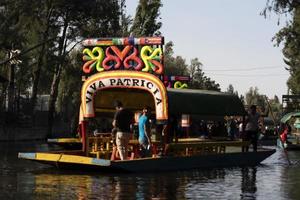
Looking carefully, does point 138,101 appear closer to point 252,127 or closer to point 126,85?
point 126,85

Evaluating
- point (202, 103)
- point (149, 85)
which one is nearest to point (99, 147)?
point (202, 103)

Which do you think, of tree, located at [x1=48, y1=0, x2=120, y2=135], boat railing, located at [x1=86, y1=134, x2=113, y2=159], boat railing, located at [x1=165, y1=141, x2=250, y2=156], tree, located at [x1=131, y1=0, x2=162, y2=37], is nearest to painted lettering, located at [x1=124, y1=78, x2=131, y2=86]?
boat railing, located at [x1=165, y1=141, x2=250, y2=156]

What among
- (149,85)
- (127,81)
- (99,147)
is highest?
(127,81)

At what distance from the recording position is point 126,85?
761 inches

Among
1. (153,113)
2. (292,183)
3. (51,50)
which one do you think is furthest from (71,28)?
(292,183)

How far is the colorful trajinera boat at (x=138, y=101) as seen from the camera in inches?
749

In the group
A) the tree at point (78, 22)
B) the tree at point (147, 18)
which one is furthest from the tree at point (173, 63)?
the tree at point (78, 22)

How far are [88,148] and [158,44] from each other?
14.4 feet

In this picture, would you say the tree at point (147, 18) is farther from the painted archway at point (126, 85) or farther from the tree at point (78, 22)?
the painted archway at point (126, 85)

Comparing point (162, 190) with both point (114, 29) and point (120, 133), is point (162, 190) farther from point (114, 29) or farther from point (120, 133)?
point (114, 29)

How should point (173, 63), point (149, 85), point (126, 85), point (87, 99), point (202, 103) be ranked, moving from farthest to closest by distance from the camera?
1. point (173, 63)
2. point (202, 103)
3. point (87, 99)
4. point (126, 85)
5. point (149, 85)

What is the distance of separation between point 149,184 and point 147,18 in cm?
4633

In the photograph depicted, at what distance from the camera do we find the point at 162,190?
49.1ft

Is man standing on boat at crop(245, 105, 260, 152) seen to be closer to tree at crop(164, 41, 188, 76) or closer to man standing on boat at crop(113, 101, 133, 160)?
man standing on boat at crop(113, 101, 133, 160)
